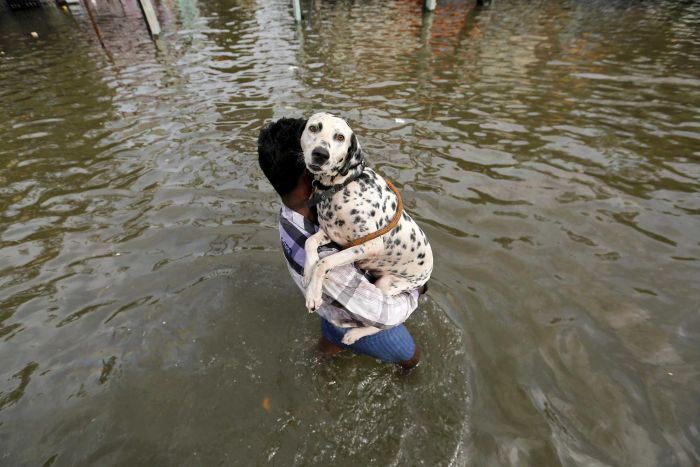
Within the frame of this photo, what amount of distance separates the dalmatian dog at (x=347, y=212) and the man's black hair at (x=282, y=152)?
8 cm

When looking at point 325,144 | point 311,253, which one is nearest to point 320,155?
point 325,144

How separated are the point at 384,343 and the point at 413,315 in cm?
121

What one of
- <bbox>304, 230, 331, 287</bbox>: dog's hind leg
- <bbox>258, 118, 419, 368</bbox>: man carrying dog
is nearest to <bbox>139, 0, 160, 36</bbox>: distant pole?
<bbox>258, 118, 419, 368</bbox>: man carrying dog

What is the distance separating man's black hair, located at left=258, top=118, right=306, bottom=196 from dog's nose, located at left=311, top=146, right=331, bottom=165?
205mm

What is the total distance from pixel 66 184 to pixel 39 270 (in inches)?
92.6

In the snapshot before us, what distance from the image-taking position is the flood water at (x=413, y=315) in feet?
10.4

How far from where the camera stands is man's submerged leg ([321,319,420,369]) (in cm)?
310

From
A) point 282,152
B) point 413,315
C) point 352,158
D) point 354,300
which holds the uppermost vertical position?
point 282,152

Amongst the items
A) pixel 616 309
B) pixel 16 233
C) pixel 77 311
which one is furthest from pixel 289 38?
pixel 616 309

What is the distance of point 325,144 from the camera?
7.95 ft

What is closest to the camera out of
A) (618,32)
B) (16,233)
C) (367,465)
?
(367,465)

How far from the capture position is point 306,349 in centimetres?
394

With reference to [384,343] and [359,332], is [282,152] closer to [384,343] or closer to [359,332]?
[359,332]

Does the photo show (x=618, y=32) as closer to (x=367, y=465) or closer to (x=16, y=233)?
(x=367, y=465)
